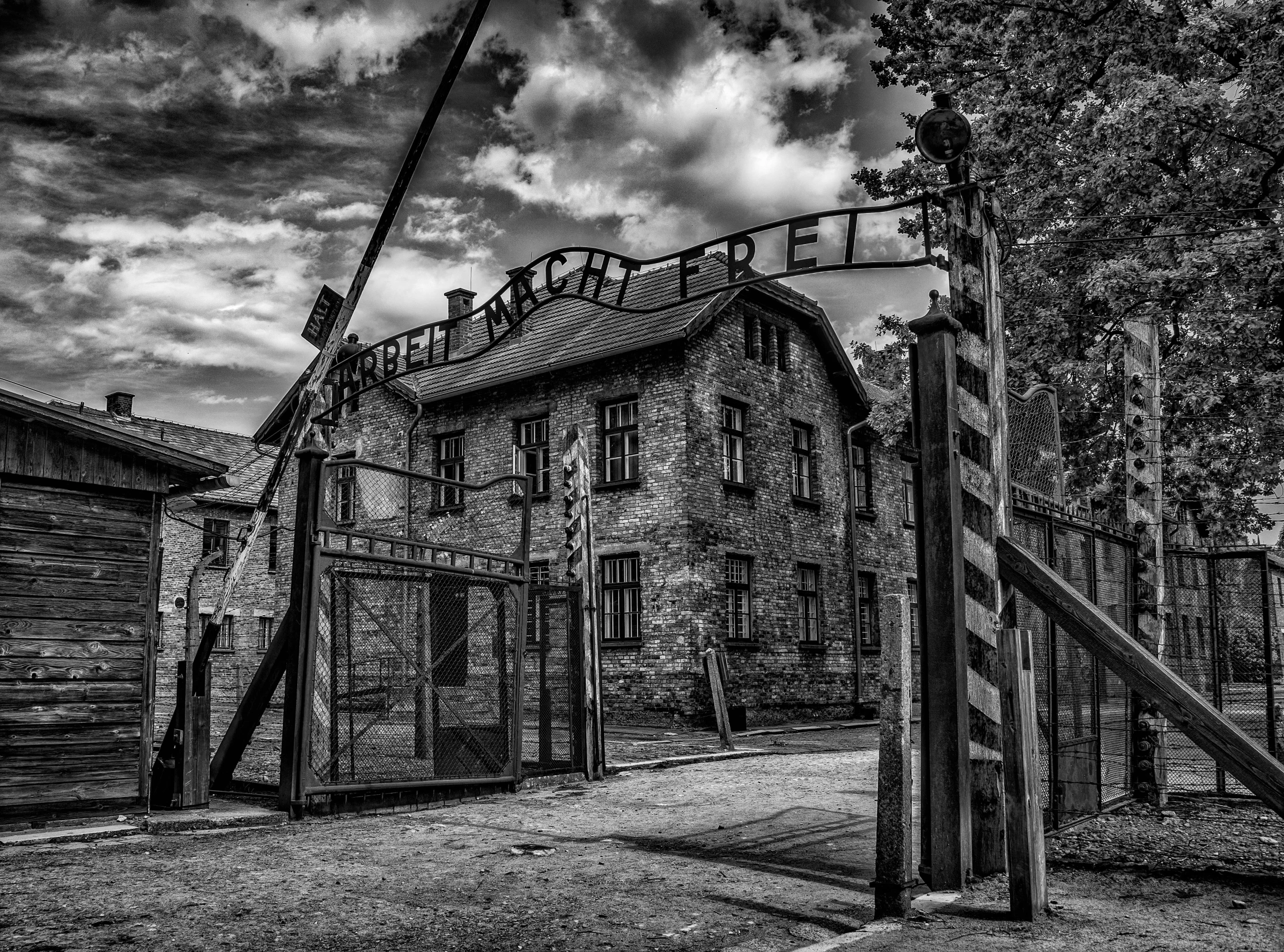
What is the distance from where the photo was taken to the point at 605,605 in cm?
2177

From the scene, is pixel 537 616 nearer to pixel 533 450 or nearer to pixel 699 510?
pixel 699 510

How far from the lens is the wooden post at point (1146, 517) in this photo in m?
8.67

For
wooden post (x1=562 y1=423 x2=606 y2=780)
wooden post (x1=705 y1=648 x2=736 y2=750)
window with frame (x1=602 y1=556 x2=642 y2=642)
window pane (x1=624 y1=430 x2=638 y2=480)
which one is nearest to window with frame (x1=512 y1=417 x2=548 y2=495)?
window pane (x1=624 y1=430 x2=638 y2=480)

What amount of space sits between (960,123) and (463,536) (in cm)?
1922

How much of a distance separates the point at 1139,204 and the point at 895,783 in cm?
1536

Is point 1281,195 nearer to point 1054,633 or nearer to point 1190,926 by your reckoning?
point 1054,633

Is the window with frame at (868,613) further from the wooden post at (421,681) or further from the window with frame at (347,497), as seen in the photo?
the wooden post at (421,681)

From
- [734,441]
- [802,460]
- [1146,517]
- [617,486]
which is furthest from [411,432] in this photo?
[1146,517]

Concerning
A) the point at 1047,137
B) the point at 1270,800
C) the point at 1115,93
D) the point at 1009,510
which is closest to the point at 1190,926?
the point at 1270,800

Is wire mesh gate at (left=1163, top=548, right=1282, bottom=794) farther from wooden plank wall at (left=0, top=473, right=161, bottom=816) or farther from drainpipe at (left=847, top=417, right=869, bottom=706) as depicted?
drainpipe at (left=847, top=417, right=869, bottom=706)

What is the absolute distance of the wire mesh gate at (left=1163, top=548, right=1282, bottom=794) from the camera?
877cm

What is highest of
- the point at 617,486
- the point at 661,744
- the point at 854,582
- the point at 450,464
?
the point at 450,464

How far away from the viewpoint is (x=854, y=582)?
82.0 feet

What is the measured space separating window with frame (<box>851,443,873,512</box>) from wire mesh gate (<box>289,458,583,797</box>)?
15.3 m
